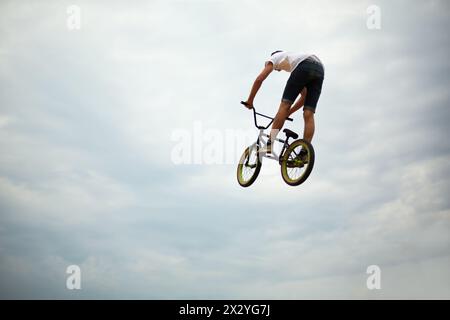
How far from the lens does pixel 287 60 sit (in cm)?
1114

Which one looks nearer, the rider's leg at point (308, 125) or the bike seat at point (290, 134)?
the rider's leg at point (308, 125)

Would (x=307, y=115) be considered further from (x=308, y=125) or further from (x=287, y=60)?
(x=287, y=60)

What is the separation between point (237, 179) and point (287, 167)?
8.20 feet

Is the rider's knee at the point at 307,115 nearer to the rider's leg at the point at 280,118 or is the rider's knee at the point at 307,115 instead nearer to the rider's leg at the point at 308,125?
the rider's leg at the point at 308,125

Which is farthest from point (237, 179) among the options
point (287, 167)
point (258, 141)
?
point (287, 167)

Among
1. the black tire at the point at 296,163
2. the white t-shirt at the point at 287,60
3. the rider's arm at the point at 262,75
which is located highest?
the white t-shirt at the point at 287,60

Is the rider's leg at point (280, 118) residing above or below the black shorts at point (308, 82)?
below

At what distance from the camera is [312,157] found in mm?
10758

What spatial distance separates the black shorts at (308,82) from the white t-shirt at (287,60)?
0.37ft

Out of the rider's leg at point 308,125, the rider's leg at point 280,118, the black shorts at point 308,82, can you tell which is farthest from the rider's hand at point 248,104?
the rider's leg at point 308,125

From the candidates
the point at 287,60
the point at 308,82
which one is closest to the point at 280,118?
the point at 308,82

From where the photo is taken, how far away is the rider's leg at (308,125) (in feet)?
36.3

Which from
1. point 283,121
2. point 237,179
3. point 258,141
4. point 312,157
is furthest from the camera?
point 237,179
